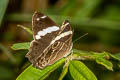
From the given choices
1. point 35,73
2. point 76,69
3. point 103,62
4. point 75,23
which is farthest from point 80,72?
point 75,23

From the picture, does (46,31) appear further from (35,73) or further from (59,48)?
(35,73)

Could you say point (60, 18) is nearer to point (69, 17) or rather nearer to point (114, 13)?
point (69, 17)

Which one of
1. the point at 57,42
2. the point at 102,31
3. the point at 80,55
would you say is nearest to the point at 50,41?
the point at 57,42

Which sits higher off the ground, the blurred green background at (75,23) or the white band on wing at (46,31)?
the white band on wing at (46,31)

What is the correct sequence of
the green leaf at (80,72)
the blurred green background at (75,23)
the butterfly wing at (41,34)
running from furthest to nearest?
the blurred green background at (75,23) → the butterfly wing at (41,34) → the green leaf at (80,72)

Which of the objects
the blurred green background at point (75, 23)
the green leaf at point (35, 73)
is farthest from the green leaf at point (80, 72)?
the blurred green background at point (75, 23)

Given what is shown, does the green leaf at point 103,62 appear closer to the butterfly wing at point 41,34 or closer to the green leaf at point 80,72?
the green leaf at point 80,72
